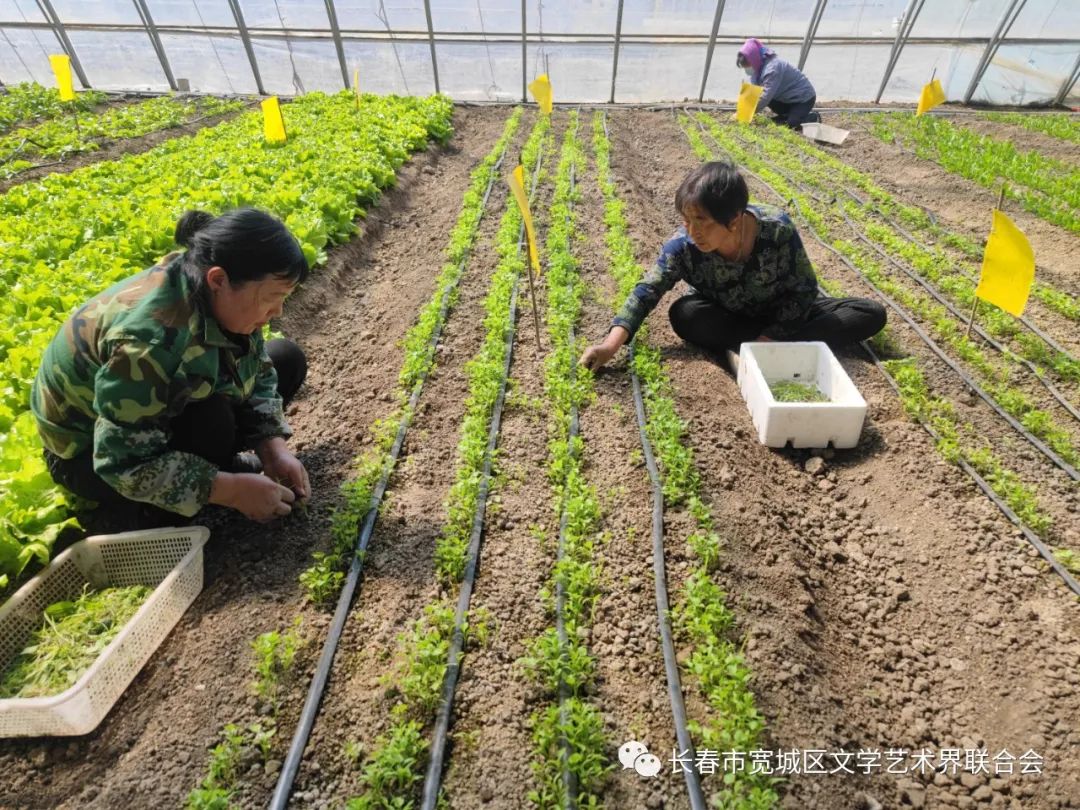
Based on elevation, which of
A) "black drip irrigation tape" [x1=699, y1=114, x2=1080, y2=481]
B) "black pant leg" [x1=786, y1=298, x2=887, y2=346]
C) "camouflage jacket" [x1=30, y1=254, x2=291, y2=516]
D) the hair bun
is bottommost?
"black drip irrigation tape" [x1=699, y1=114, x2=1080, y2=481]

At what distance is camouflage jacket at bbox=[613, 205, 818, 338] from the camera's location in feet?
12.1

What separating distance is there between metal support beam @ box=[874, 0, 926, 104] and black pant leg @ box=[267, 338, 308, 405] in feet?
45.4

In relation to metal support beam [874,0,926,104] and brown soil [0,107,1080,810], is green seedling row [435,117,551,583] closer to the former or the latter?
brown soil [0,107,1080,810]

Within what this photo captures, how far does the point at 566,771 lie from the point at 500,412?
2048 millimetres

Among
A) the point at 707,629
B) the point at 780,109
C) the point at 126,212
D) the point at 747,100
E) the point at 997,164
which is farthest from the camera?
the point at 780,109

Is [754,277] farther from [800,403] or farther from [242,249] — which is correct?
[242,249]

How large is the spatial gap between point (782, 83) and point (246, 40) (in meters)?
10.2

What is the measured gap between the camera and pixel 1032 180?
7.30 m

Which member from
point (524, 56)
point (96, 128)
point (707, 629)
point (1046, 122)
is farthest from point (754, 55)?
point (707, 629)

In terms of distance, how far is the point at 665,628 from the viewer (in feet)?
8.00

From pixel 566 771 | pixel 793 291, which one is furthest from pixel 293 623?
pixel 793 291

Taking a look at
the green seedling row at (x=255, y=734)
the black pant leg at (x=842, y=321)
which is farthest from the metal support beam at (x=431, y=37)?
the green seedling row at (x=255, y=734)

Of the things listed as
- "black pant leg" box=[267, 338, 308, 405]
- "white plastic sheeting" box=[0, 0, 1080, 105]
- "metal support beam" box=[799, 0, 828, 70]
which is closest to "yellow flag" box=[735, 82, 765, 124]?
"white plastic sheeting" box=[0, 0, 1080, 105]

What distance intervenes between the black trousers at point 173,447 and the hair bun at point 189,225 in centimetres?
64
